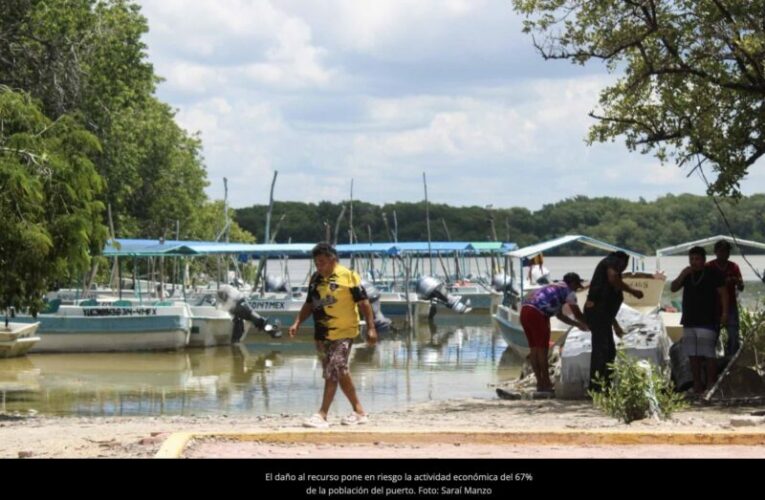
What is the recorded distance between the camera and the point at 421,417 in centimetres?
1402

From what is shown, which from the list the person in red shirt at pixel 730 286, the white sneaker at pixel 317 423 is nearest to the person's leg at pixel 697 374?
the person in red shirt at pixel 730 286

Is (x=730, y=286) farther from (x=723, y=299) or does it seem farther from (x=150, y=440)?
(x=150, y=440)

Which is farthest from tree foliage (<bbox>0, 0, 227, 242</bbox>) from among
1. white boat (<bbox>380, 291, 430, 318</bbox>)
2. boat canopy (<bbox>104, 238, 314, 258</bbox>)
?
white boat (<bbox>380, 291, 430, 318</bbox>)

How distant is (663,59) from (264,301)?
24771 millimetres

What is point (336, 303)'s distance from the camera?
37.1 feet

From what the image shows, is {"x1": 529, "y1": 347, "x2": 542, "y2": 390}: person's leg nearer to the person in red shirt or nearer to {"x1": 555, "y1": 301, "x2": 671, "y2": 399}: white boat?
{"x1": 555, "y1": 301, "x2": 671, "y2": 399}: white boat

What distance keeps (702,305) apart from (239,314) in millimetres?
21812

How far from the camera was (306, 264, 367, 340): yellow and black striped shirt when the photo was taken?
1133cm

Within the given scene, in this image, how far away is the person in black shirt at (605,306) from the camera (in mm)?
13492

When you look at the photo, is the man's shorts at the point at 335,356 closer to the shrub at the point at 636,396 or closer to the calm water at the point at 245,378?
the shrub at the point at 636,396

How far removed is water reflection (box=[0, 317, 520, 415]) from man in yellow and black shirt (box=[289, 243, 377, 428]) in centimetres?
645

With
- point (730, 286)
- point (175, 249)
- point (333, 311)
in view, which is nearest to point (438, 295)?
point (175, 249)
